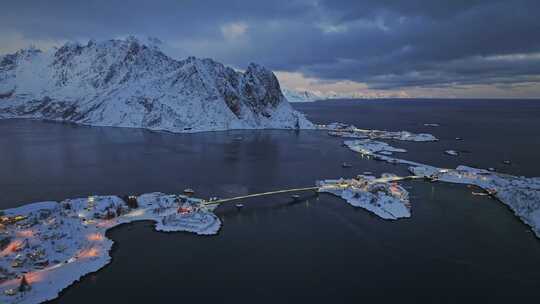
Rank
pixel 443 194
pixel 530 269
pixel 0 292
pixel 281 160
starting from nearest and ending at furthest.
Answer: pixel 0 292
pixel 530 269
pixel 443 194
pixel 281 160

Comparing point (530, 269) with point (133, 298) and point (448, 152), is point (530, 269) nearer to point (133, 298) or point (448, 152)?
point (133, 298)

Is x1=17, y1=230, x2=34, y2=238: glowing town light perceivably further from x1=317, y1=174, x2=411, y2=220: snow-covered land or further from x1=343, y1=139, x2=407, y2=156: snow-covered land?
x1=343, y1=139, x2=407, y2=156: snow-covered land

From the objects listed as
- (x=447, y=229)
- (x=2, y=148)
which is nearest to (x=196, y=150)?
(x=2, y=148)

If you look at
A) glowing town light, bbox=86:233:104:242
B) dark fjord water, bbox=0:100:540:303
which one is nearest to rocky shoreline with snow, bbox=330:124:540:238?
dark fjord water, bbox=0:100:540:303

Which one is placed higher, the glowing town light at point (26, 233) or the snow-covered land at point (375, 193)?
the glowing town light at point (26, 233)

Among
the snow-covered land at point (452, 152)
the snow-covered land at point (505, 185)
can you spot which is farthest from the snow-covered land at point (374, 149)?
the snow-covered land at point (505, 185)

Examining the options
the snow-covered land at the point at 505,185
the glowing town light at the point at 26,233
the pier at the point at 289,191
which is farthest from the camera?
the pier at the point at 289,191

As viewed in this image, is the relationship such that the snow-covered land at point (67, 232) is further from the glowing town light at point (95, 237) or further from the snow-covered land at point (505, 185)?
the snow-covered land at point (505, 185)
